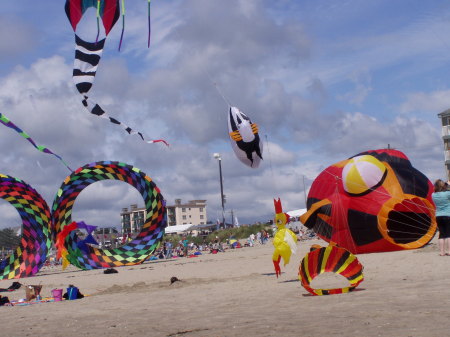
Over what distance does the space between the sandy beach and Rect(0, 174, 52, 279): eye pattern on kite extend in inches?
451

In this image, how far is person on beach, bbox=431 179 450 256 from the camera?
11.0 meters

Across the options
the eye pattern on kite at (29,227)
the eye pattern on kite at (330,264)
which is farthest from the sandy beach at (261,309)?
the eye pattern on kite at (29,227)

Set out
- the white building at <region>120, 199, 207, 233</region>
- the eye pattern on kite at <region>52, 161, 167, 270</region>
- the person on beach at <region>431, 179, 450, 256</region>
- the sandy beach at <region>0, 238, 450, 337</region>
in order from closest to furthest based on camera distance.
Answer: the sandy beach at <region>0, 238, 450, 337</region> < the person on beach at <region>431, 179, 450, 256</region> < the eye pattern on kite at <region>52, 161, 167, 270</region> < the white building at <region>120, 199, 207, 233</region>

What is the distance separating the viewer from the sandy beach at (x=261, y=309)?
209 inches

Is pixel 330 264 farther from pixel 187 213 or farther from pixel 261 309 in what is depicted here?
pixel 187 213

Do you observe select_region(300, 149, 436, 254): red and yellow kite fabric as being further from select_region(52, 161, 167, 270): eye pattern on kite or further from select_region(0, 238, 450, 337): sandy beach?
select_region(52, 161, 167, 270): eye pattern on kite

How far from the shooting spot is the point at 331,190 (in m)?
14.9

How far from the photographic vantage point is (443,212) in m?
11.1

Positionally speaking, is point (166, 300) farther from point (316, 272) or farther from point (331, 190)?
point (331, 190)

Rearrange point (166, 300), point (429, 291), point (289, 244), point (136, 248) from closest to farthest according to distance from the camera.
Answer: point (429, 291)
point (166, 300)
point (289, 244)
point (136, 248)

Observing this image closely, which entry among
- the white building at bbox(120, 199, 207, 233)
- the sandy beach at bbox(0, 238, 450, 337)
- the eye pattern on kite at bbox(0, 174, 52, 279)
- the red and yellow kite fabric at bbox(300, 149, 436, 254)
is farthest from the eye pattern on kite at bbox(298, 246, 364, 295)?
the white building at bbox(120, 199, 207, 233)

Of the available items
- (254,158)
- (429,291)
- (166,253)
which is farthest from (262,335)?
(166,253)

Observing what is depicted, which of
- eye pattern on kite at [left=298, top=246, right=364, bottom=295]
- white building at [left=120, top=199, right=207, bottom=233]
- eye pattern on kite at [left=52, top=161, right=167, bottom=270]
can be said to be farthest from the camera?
white building at [left=120, top=199, right=207, bottom=233]

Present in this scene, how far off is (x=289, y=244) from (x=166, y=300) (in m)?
2.70
